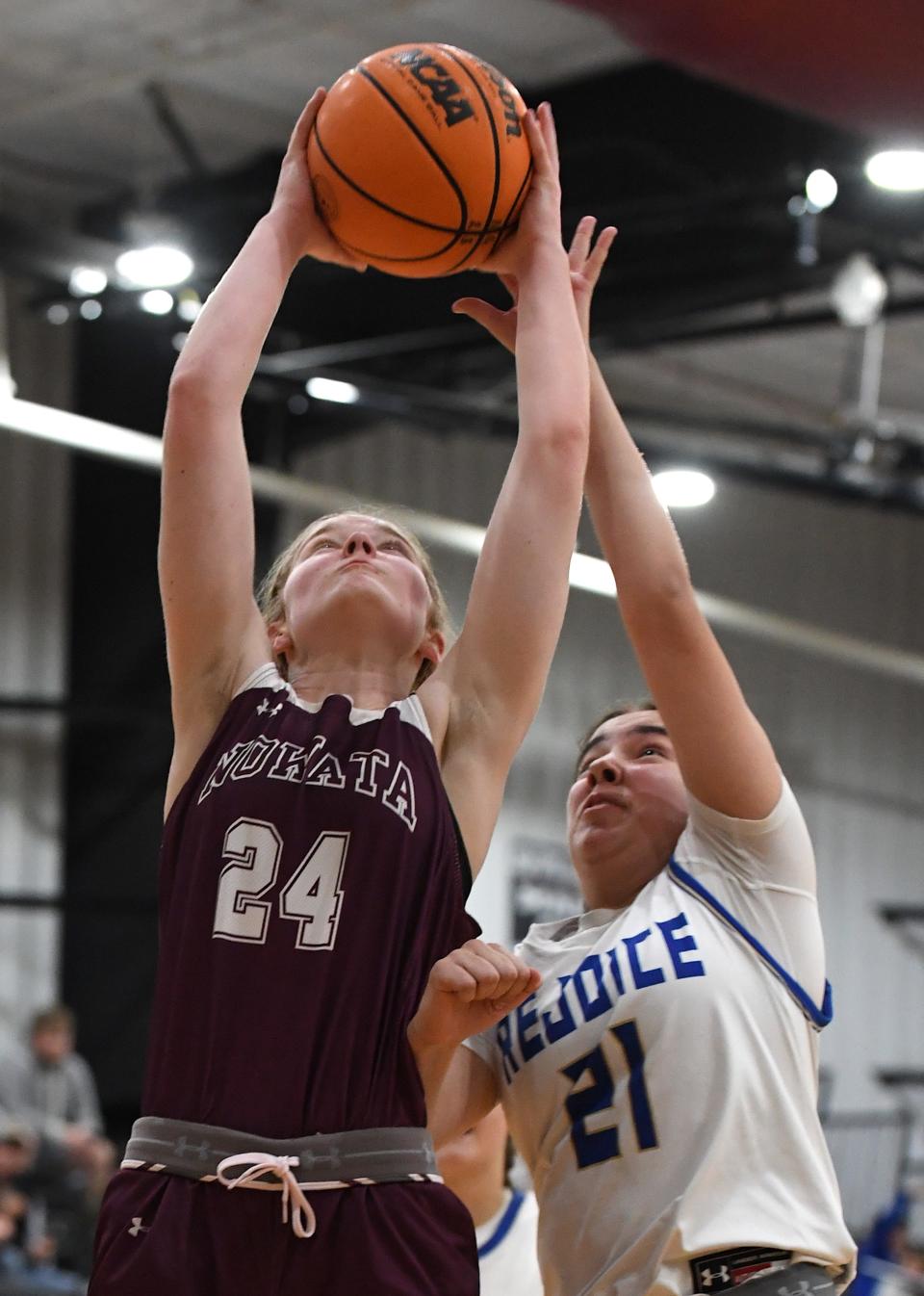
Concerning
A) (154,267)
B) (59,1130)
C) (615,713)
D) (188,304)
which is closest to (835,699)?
(188,304)

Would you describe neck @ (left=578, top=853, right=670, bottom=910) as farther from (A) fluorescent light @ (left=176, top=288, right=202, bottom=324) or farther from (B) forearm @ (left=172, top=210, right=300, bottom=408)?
(A) fluorescent light @ (left=176, top=288, right=202, bottom=324)

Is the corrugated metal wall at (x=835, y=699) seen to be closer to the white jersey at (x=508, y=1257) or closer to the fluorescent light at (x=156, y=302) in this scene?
the fluorescent light at (x=156, y=302)

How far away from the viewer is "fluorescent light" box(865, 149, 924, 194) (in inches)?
333

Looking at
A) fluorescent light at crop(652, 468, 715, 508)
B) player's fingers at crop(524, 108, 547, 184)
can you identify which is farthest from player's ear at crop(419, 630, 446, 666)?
fluorescent light at crop(652, 468, 715, 508)

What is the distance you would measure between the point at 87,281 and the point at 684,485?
4.14 m

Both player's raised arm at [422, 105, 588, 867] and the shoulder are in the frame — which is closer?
player's raised arm at [422, 105, 588, 867]

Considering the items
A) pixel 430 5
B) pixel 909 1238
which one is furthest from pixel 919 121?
pixel 909 1238

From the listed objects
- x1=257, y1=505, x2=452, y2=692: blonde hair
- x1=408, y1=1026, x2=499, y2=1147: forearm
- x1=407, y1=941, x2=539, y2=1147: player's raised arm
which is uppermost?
x1=257, y1=505, x2=452, y2=692: blonde hair

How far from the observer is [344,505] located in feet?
20.2

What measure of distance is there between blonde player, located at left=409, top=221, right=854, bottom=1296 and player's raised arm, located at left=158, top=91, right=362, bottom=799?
58cm

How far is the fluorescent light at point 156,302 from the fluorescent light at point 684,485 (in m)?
3.56

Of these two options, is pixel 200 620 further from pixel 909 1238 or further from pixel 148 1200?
pixel 909 1238

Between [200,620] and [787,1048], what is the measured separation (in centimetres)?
121

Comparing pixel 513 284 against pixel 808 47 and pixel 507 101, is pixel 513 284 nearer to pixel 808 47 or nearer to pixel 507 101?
pixel 507 101
